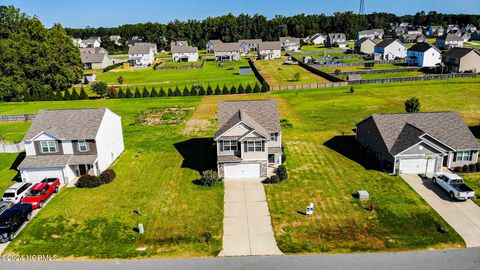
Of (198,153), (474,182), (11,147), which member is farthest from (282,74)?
(474,182)

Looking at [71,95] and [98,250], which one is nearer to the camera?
[98,250]

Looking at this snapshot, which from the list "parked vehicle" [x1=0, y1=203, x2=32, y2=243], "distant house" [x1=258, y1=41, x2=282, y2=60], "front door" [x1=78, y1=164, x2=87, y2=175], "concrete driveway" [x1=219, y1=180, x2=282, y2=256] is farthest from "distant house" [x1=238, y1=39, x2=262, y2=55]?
"parked vehicle" [x1=0, y1=203, x2=32, y2=243]

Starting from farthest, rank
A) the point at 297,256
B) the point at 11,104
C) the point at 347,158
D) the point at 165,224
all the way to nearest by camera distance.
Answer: the point at 11,104 → the point at 347,158 → the point at 165,224 → the point at 297,256

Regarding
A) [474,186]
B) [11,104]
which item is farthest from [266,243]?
[11,104]

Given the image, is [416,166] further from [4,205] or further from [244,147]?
[4,205]

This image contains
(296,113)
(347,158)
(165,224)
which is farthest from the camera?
(296,113)

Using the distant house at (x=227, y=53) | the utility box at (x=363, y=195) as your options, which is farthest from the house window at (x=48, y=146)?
the distant house at (x=227, y=53)

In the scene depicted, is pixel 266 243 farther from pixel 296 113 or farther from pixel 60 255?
pixel 296 113
